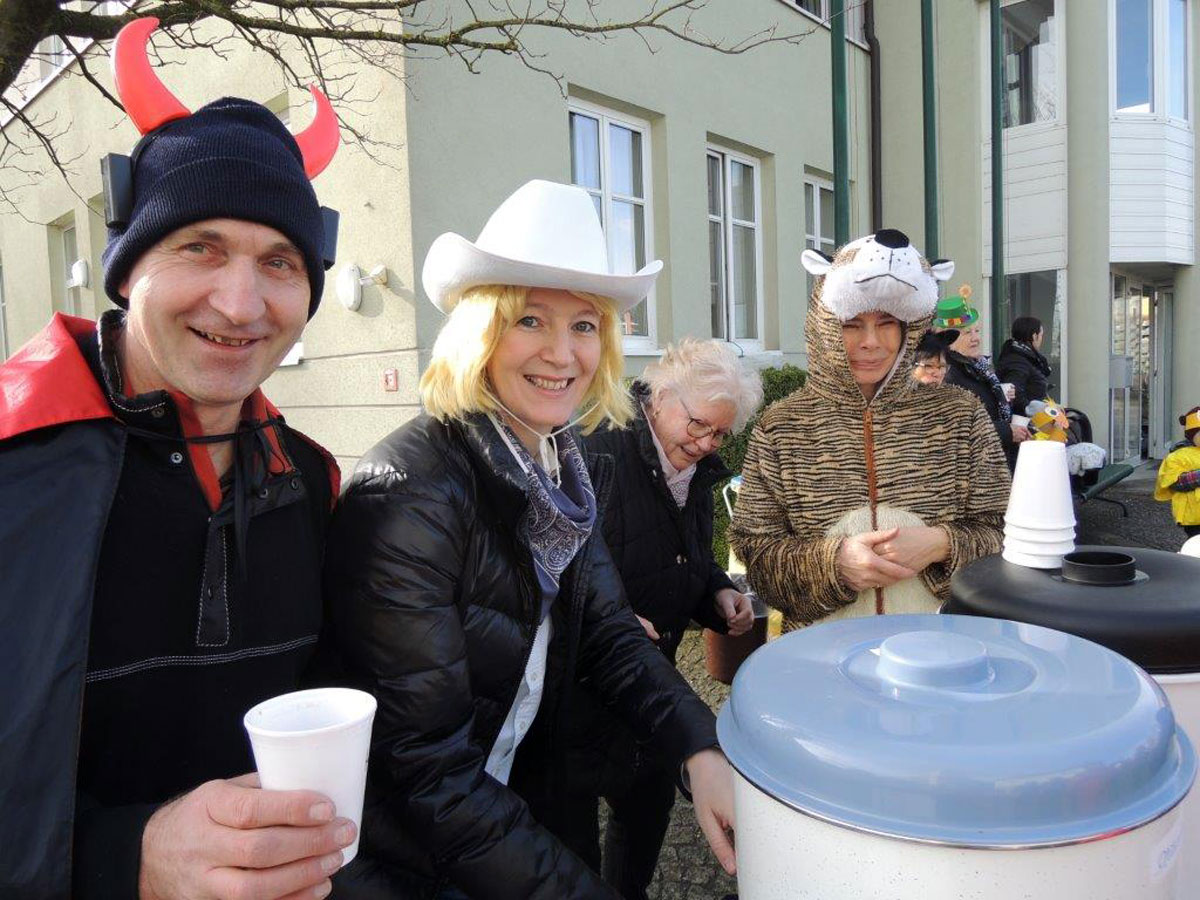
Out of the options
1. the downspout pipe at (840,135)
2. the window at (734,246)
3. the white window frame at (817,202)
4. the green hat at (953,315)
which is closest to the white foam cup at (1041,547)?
the downspout pipe at (840,135)

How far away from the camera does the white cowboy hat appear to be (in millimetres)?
1550

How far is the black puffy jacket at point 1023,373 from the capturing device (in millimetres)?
7180

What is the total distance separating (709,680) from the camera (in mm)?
4434

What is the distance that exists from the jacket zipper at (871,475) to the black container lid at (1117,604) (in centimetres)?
90

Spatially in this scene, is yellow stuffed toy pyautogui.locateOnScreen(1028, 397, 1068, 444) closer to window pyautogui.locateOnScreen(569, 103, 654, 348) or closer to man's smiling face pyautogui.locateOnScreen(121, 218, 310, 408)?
window pyautogui.locateOnScreen(569, 103, 654, 348)

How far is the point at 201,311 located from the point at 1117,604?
134 centimetres

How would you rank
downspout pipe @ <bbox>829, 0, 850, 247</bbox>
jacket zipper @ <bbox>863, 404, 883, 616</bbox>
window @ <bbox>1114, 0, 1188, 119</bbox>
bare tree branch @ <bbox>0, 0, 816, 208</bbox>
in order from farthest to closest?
window @ <bbox>1114, 0, 1188, 119</bbox>, downspout pipe @ <bbox>829, 0, 850, 247</bbox>, bare tree branch @ <bbox>0, 0, 816, 208</bbox>, jacket zipper @ <bbox>863, 404, 883, 616</bbox>

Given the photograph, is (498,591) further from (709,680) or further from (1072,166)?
(1072,166)

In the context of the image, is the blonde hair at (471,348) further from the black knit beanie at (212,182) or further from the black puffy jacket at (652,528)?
the black puffy jacket at (652,528)

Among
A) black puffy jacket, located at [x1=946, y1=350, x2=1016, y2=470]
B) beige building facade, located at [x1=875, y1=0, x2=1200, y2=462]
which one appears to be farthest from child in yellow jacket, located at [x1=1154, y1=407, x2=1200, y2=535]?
beige building facade, located at [x1=875, y1=0, x2=1200, y2=462]

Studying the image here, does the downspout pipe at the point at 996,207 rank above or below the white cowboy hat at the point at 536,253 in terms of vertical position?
above

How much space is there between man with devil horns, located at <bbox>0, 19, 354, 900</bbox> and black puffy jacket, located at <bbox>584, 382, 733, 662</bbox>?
1.27 m

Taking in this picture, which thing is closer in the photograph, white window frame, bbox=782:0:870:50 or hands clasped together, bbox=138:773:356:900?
hands clasped together, bbox=138:773:356:900

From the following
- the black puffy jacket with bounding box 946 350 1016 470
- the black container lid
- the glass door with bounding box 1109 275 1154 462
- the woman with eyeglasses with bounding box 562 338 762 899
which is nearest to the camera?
the black container lid
